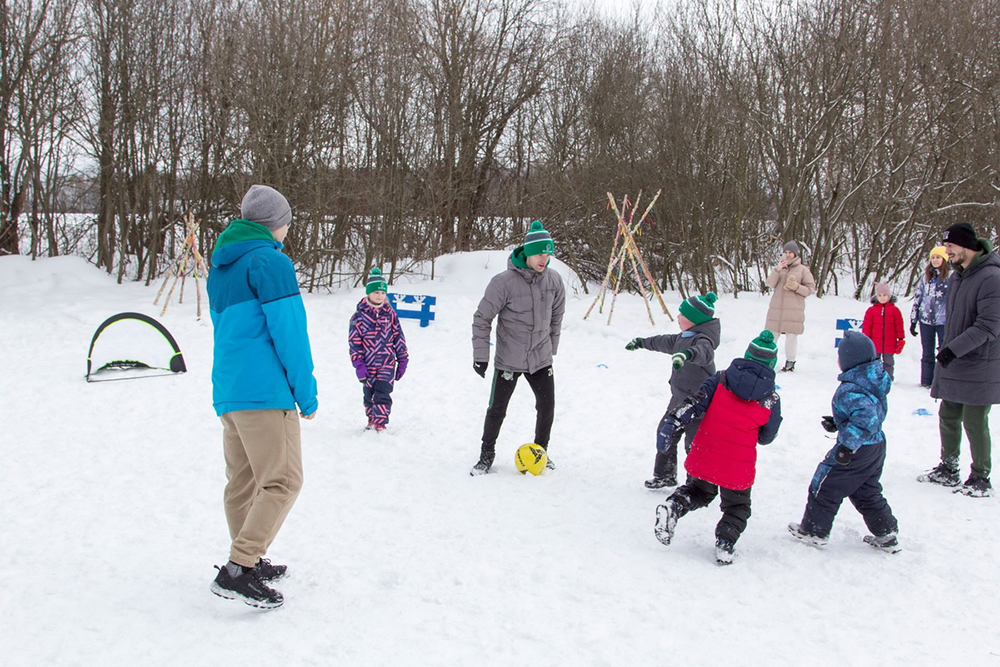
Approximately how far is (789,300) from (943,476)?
4.75m

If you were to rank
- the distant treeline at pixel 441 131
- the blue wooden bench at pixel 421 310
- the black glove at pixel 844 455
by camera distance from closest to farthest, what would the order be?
1. the black glove at pixel 844 455
2. the blue wooden bench at pixel 421 310
3. the distant treeline at pixel 441 131

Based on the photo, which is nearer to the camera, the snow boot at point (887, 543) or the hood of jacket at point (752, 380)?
the hood of jacket at point (752, 380)

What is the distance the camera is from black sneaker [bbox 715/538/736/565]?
12.8 feet

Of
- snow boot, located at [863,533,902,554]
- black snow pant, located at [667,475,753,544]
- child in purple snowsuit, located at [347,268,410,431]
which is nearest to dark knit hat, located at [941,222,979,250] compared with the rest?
snow boot, located at [863,533,902,554]

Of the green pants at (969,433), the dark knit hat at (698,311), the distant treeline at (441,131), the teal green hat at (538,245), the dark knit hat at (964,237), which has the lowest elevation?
the green pants at (969,433)

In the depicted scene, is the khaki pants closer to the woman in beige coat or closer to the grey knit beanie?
the grey knit beanie

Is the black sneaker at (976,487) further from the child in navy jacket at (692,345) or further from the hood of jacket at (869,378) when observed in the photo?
the child in navy jacket at (692,345)

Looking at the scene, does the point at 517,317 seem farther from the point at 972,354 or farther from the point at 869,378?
the point at 972,354

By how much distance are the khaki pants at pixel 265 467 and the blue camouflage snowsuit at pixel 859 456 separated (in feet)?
9.24

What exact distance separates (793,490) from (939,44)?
1140 centimetres

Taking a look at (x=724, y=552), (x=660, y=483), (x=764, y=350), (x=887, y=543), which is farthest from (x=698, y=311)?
(x=887, y=543)

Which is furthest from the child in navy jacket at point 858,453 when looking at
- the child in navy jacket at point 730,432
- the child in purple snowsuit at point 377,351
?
the child in purple snowsuit at point 377,351

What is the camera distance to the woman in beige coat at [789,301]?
9773 mm

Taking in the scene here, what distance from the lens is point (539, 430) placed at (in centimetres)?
560
